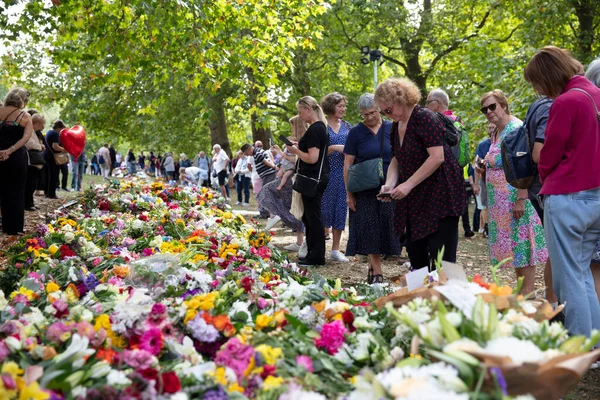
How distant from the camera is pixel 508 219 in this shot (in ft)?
18.2

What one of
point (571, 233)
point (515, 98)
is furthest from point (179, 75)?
point (571, 233)

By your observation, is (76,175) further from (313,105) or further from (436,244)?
(436,244)

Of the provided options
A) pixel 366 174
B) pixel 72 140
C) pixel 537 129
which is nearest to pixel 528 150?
pixel 537 129

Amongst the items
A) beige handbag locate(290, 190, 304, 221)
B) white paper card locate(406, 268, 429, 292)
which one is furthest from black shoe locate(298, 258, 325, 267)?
white paper card locate(406, 268, 429, 292)

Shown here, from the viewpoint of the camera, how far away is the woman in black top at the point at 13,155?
8594mm

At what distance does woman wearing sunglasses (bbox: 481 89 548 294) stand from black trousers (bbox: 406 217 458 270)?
0.91 metres

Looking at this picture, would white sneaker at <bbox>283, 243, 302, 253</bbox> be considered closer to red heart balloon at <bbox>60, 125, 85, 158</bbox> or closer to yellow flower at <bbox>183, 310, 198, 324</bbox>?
red heart balloon at <bbox>60, 125, 85, 158</bbox>

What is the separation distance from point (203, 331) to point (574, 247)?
2.31m

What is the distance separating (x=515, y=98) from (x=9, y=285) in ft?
34.2

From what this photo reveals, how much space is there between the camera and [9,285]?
14.5ft

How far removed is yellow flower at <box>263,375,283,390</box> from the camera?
2.15m

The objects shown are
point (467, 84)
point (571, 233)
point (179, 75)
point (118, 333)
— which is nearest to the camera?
point (118, 333)

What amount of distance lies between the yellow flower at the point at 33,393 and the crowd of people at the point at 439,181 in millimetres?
1667

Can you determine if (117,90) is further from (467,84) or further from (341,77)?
(341,77)
